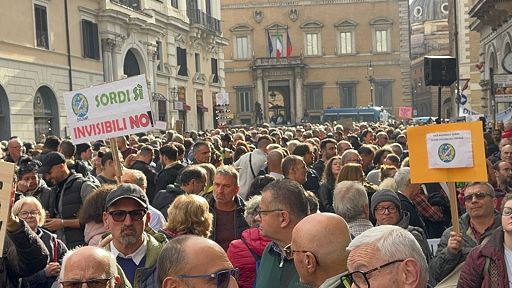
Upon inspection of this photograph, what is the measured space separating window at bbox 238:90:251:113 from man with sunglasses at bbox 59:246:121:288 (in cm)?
7253

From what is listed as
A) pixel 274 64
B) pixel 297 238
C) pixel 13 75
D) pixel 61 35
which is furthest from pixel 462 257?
pixel 274 64

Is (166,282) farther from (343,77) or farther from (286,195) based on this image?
(343,77)

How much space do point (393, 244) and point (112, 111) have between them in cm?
569

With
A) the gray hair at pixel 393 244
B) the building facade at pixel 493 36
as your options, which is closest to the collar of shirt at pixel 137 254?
the gray hair at pixel 393 244

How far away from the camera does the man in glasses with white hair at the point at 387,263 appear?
346cm

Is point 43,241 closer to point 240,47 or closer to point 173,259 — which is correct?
point 173,259

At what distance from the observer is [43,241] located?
5.98m

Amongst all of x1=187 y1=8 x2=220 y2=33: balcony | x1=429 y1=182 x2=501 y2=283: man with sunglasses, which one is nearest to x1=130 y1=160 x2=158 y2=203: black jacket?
x1=429 y1=182 x2=501 y2=283: man with sunglasses

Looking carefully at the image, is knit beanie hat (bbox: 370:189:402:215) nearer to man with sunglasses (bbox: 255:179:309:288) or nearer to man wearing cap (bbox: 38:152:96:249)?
man with sunglasses (bbox: 255:179:309:288)

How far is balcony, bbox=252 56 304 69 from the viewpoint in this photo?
75.1 m

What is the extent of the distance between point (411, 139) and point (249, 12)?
72.2 m

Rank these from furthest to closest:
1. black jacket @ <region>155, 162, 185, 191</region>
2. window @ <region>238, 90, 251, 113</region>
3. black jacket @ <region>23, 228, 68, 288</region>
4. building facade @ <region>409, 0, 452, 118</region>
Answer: building facade @ <region>409, 0, 452, 118</region> → window @ <region>238, 90, 251, 113</region> → black jacket @ <region>155, 162, 185, 191</region> → black jacket @ <region>23, 228, 68, 288</region>

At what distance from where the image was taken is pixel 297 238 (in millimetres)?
4020

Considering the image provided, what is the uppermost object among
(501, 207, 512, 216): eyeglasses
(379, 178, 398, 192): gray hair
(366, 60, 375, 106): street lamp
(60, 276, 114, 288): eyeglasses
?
(366, 60, 375, 106): street lamp
